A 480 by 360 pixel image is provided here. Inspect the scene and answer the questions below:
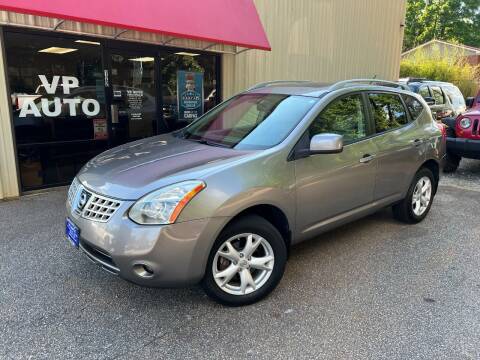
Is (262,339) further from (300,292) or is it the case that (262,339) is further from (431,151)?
(431,151)

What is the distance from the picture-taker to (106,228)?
2740 millimetres

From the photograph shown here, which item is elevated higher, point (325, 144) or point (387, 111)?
point (387, 111)

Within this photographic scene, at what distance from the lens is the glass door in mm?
6734

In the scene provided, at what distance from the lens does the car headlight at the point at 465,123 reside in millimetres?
7479

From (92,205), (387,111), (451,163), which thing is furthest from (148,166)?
(451,163)

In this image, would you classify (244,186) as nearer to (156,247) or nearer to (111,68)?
(156,247)

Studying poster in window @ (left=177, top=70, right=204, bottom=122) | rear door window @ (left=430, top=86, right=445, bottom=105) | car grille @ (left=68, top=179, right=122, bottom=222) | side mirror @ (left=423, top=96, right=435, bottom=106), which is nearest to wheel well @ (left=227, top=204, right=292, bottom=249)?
car grille @ (left=68, top=179, right=122, bottom=222)

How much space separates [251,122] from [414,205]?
2.48 meters

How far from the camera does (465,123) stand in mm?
7535

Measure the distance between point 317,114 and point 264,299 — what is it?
65.1 inches

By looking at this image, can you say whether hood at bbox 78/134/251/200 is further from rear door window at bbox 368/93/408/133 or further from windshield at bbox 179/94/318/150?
rear door window at bbox 368/93/408/133

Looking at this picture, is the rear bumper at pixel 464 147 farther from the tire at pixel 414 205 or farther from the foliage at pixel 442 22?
the foliage at pixel 442 22

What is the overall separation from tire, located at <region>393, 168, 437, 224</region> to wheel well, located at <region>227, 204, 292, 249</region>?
2.10 meters

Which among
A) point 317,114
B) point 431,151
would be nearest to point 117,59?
point 317,114
